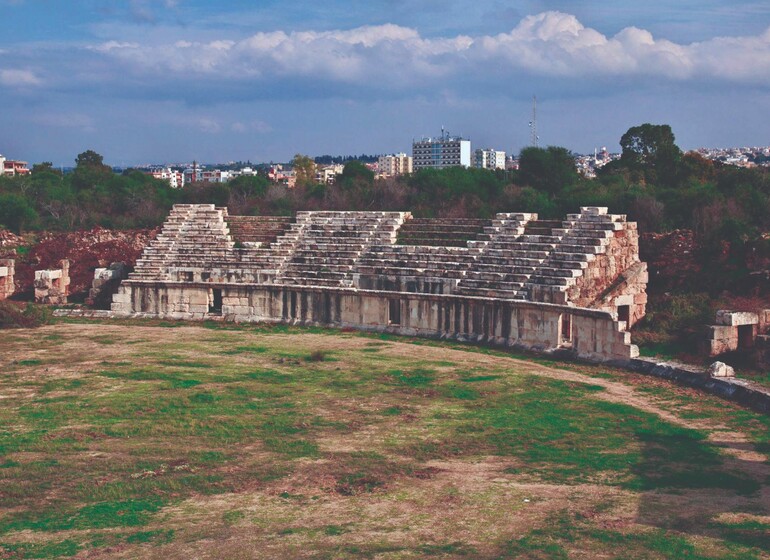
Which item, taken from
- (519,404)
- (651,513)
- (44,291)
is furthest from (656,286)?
(44,291)

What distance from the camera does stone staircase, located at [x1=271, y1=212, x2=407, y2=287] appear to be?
3048 centimetres

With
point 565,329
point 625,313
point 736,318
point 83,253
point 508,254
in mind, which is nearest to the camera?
point 736,318

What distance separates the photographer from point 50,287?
3456 centimetres

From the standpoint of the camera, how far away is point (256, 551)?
1050 cm

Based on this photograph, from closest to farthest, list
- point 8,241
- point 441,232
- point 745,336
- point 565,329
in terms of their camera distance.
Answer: point 745,336 < point 565,329 < point 441,232 < point 8,241

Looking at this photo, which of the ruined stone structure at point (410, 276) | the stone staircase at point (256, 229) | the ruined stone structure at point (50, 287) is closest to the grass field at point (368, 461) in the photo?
the ruined stone structure at point (410, 276)

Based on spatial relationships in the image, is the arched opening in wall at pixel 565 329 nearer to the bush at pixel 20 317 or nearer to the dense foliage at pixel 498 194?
the dense foliage at pixel 498 194

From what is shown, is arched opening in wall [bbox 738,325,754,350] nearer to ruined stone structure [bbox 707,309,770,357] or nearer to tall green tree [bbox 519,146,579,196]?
ruined stone structure [bbox 707,309,770,357]

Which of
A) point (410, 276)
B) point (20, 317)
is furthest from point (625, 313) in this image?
point (20, 317)

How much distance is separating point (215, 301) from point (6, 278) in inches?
346

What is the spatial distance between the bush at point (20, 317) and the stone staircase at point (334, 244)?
25.7 ft

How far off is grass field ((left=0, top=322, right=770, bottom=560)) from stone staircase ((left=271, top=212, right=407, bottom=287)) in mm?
7459

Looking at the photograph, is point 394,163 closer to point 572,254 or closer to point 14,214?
point 14,214

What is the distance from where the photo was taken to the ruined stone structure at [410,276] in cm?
2544
